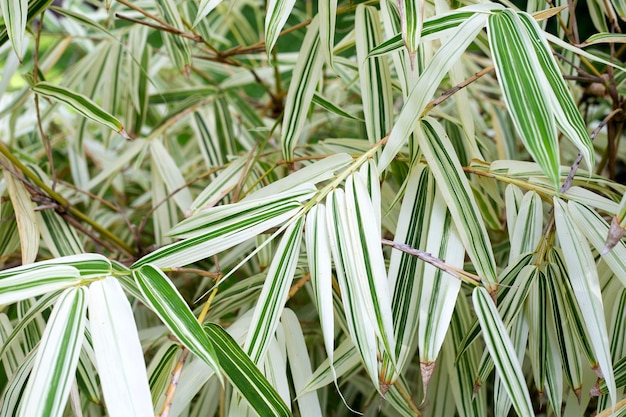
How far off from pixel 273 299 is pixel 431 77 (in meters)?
0.18

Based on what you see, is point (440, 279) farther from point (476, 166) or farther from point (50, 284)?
point (50, 284)

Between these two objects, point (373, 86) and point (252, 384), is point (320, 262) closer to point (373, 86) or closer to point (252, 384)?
point (252, 384)

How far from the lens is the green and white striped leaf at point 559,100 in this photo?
41cm

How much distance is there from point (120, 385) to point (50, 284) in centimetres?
7

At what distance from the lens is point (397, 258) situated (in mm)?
498

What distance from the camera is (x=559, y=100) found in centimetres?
42

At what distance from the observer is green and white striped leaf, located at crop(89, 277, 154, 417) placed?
36 cm

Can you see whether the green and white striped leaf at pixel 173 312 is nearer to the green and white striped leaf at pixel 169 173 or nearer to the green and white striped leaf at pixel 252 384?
the green and white striped leaf at pixel 252 384

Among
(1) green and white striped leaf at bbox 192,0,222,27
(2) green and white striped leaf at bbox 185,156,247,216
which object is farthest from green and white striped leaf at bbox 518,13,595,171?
(2) green and white striped leaf at bbox 185,156,247,216

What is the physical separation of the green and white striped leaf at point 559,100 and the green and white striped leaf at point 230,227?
6.7 inches

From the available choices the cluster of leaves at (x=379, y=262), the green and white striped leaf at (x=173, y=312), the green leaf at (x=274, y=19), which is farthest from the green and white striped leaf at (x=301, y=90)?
the green and white striped leaf at (x=173, y=312)

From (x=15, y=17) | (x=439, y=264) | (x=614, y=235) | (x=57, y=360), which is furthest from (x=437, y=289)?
(x=15, y=17)

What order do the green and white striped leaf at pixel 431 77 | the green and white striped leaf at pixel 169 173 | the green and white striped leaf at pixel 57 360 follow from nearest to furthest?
the green and white striped leaf at pixel 57 360
the green and white striped leaf at pixel 431 77
the green and white striped leaf at pixel 169 173

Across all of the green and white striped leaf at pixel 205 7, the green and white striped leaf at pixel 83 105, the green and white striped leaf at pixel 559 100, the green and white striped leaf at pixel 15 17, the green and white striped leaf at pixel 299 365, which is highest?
the green and white striped leaf at pixel 15 17
